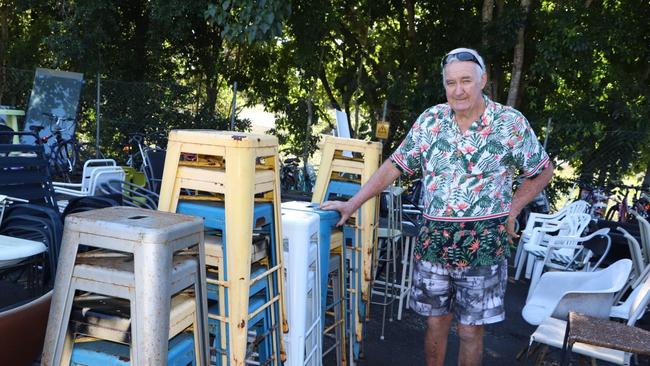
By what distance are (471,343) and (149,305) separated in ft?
4.99

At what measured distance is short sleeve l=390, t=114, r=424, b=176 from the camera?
2.46 meters

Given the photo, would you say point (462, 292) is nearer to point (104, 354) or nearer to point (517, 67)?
point (104, 354)

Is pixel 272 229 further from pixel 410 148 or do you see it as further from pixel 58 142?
pixel 58 142

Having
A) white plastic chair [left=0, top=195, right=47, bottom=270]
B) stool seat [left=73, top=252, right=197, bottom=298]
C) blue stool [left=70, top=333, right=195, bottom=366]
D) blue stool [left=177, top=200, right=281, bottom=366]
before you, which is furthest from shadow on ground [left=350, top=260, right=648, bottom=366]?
stool seat [left=73, top=252, right=197, bottom=298]

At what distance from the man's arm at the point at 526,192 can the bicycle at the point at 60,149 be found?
19.5 ft

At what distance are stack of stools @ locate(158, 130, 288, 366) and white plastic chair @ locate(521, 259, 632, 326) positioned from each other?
1859mm

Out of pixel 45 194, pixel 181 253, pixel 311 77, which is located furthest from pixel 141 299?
pixel 311 77

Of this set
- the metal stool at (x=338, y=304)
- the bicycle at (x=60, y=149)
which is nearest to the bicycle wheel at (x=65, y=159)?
the bicycle at (x=60, y=149)

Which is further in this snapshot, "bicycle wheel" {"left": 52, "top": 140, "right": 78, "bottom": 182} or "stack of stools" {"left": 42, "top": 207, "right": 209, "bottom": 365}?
"bicycle wheel" {"left": 52, "top": 140, "right": 78, "bottom": 182}

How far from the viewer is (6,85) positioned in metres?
9.85

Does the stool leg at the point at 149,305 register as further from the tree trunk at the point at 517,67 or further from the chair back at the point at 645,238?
the tree trunk at the point at 517,67

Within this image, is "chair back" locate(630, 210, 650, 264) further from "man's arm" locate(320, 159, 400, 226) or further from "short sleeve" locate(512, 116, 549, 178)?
"man's arm" locate(320, 159, 400, 226)

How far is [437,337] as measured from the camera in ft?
8.13

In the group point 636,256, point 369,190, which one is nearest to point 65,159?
point 369,190
